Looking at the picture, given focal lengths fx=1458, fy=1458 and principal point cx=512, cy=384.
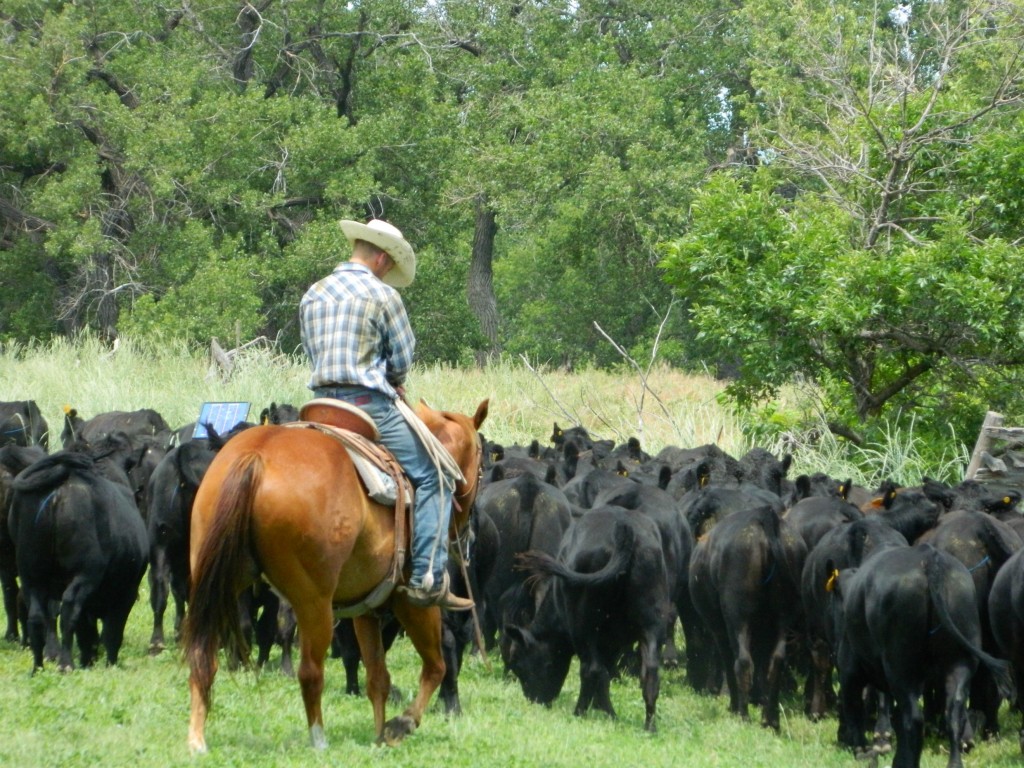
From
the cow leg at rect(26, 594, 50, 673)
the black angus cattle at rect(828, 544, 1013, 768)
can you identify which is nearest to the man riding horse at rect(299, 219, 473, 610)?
the black angus cattle at rect(828, 544, 1013, 768)

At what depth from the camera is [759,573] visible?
10.8 meters

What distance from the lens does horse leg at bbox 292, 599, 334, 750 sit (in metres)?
7.72

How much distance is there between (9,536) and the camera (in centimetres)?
1184

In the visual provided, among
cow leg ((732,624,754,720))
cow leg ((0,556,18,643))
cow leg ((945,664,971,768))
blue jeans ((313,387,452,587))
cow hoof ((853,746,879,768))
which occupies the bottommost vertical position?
cow leg ((0,556,18,643))

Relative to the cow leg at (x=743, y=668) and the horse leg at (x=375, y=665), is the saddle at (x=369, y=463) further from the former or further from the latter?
the cow leg at (x=743, y=668)

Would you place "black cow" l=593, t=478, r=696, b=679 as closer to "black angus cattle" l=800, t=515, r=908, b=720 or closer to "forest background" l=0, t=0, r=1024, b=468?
"black angus cattle" l=800, t=515, r=908, b=720

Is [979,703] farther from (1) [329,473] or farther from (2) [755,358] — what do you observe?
(2) [755,358]

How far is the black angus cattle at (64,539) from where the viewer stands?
10578 mm

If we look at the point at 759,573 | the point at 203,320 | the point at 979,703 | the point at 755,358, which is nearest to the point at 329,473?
the point at 759,573

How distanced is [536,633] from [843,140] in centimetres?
1351

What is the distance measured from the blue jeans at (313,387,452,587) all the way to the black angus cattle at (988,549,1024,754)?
379 centimetres

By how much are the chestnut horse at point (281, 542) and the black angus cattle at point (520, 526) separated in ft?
12.5

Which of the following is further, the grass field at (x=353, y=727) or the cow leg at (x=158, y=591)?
the cow leg at (x=158, y=591)

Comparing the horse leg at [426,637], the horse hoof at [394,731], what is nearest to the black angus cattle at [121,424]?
the horse leg at [426,637]
